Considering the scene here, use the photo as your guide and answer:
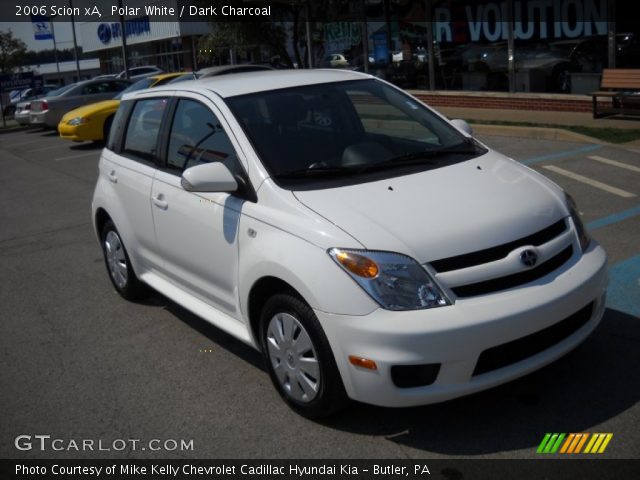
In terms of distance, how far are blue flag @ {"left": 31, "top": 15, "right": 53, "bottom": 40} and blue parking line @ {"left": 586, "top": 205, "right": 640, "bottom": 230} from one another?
132 feet

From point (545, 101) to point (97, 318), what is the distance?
37.3 feet

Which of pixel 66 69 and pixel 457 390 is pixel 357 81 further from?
pixel 66 69

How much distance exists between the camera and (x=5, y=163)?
17250mm

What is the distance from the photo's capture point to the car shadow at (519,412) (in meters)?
3.49

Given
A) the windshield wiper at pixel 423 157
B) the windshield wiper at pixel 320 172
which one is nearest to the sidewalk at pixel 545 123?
the windshield wiper at pixel 423 157

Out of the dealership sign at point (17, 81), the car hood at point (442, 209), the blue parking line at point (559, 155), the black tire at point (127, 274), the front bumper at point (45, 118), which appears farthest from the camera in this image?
the dealership sign at point (17, 81)

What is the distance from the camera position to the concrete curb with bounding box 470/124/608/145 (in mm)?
11305

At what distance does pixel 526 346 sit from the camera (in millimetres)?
3486

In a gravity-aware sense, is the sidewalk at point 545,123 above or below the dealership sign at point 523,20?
below

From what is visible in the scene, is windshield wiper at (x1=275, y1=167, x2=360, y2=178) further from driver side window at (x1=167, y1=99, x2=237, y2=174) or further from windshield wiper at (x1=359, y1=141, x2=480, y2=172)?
driver side window at (x1=167, y1=99, x2=237, y2=174)

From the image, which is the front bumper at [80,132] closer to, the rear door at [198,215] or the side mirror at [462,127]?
the rear door at [198,215]

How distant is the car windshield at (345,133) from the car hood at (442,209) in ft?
0.68

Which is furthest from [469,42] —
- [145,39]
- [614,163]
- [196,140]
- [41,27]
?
[41,27]
